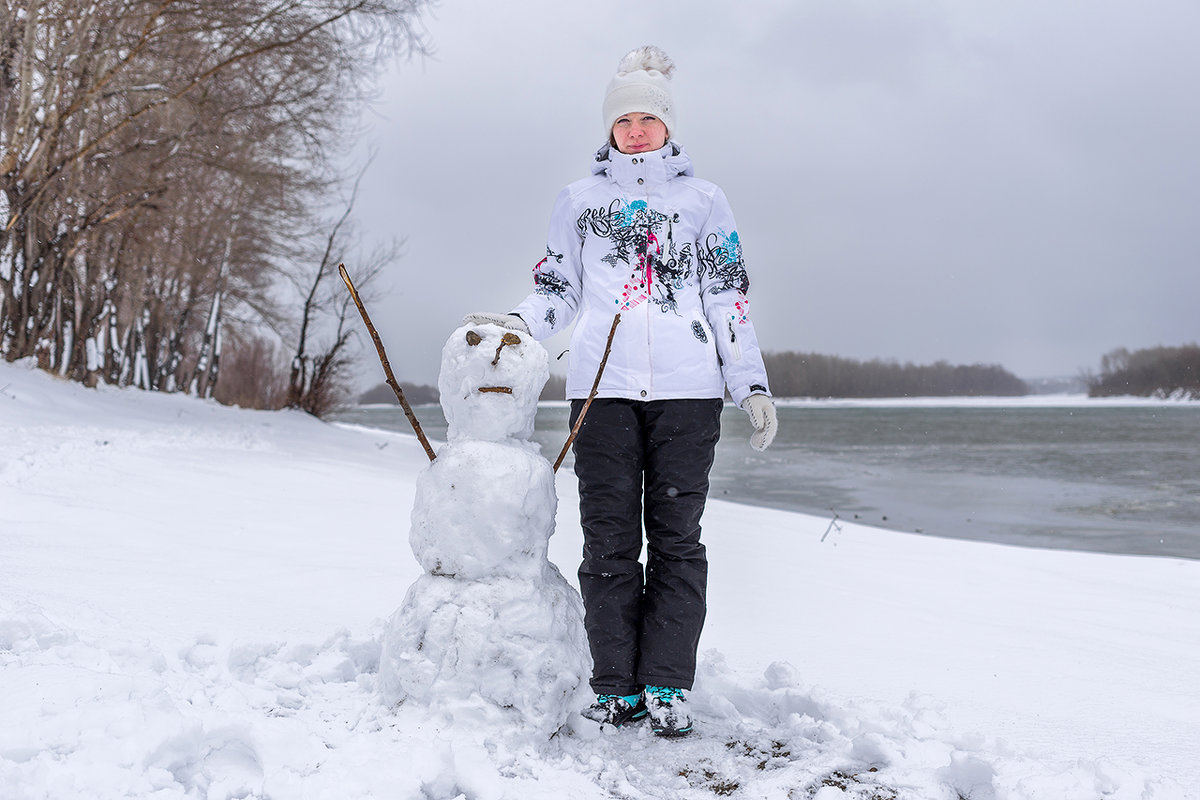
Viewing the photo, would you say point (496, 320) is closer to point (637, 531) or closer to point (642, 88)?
point (637, 531)

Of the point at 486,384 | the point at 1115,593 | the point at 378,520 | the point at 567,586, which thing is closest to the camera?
the point at 486,384

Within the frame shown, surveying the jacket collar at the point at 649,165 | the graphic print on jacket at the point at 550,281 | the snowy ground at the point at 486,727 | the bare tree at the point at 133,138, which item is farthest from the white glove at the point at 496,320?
the bare tree at the point at 133,138

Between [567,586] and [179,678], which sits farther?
[567,586]

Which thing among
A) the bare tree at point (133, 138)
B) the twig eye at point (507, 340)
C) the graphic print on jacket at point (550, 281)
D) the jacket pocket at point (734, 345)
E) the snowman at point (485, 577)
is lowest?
the snowman at point (485, 577)

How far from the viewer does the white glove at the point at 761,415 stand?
2.21 m

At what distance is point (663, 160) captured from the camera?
2314 mm

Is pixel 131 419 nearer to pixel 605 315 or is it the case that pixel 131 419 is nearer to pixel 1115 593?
pixel 605 315

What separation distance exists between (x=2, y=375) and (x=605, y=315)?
8691 millimetres

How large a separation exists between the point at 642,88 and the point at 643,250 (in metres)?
0.49

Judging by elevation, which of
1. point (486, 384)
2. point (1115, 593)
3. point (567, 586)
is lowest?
point (1115, 593)

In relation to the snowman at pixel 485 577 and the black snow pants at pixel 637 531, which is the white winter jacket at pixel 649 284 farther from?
the snowman at pixel 485 577

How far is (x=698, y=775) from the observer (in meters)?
1.83

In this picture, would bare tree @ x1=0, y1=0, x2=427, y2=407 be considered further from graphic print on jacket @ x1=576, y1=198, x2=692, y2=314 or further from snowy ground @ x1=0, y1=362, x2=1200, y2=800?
graphic print on jacket @ x1=576, y1=198, x2=692, y2=314

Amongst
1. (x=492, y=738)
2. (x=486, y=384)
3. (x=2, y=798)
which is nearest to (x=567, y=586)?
(x=492, y=738)
